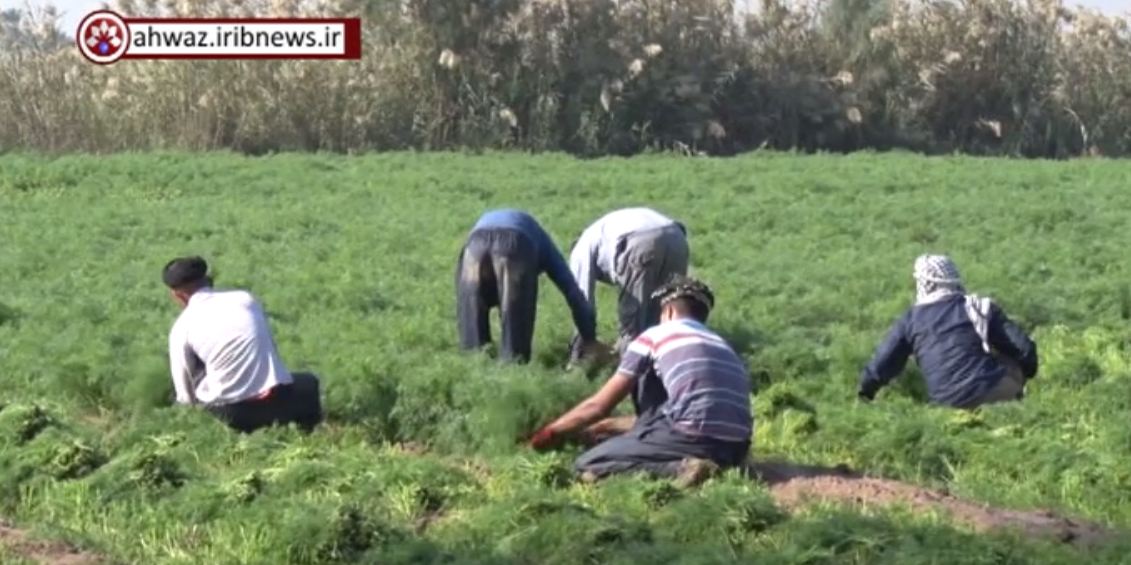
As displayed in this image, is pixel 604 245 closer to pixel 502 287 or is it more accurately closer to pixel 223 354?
pixel 502 287

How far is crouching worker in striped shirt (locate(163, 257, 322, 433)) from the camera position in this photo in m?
11.0

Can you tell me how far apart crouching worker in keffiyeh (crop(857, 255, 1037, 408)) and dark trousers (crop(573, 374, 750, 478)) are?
243 cm

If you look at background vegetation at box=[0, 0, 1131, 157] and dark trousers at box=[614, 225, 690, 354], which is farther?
background vegetation at box=[0, 0, 1131, 157]

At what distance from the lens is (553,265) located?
1262 cm

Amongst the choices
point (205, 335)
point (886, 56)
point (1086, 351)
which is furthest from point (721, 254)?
point (886, 56)

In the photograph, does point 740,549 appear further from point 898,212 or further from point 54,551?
point 898,212

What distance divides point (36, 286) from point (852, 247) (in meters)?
7.45

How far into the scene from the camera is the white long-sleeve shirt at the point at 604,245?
41.8ft

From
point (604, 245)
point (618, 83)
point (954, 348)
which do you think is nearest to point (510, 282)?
point (604, 245)

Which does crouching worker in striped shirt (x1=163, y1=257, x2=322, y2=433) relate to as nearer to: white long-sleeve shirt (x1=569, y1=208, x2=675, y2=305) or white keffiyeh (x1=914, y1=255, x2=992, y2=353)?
white long-sleeve shirt (x1=569, y1=208, x2=675, y2=305)

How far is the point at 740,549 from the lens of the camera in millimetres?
8125

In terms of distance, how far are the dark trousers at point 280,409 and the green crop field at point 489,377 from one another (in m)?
0.18

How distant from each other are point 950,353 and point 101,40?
73.9 feet

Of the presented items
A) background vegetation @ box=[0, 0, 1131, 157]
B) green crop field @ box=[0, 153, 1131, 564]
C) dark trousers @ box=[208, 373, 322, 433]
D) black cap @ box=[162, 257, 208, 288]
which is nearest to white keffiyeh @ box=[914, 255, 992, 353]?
green crop field @ box=[0, 153, 1131, 564]
